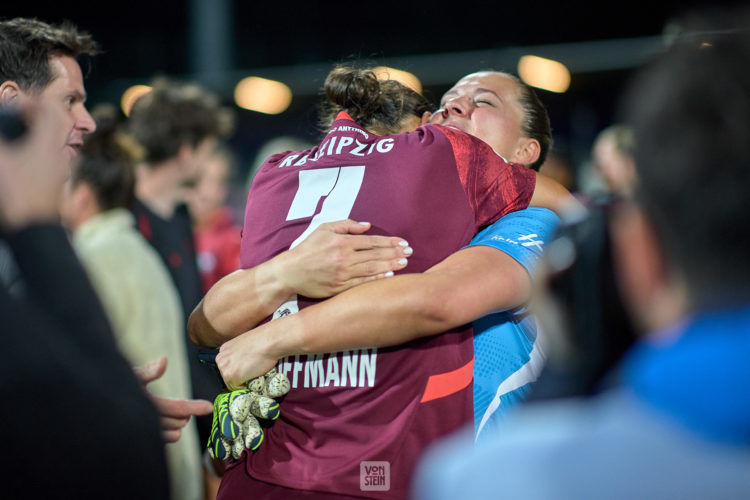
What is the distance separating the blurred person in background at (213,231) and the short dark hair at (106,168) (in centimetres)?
169

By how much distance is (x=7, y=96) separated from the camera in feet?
7.95

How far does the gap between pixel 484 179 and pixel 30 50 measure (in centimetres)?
155

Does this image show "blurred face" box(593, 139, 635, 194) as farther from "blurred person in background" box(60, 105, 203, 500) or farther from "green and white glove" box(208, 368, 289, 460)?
"green and white glove" box(208, 368, 289, 460)

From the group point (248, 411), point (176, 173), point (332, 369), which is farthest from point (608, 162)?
point (248, 411)

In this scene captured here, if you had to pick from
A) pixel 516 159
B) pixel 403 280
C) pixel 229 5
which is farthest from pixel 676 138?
pixel 229 5

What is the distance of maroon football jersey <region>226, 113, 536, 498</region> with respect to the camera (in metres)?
1.89

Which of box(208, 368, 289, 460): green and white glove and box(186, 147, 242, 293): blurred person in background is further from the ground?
box(208, 368, 289, 460): green and white glove

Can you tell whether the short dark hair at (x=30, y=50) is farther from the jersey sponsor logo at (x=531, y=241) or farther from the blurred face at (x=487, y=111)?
the jersey sponsor logo at (x=531, y=241)

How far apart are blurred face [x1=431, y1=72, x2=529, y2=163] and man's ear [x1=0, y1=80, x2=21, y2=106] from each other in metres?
1.33

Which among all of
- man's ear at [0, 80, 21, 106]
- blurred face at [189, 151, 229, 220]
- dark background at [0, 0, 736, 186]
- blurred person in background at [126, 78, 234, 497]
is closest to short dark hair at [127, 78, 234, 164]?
blurred person in background at [126, 78, 234, 497]

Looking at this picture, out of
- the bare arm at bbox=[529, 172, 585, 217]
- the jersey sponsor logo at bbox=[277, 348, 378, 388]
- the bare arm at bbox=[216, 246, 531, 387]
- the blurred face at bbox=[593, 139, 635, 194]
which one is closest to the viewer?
the bare arm at bbox=[216, 246, 531, 387]

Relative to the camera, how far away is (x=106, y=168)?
360cm

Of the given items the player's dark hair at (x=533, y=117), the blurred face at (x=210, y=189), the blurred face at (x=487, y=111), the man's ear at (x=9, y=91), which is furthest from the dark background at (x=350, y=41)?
the man's ear at (x=9, y=91)

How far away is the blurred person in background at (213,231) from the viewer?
570 cm
